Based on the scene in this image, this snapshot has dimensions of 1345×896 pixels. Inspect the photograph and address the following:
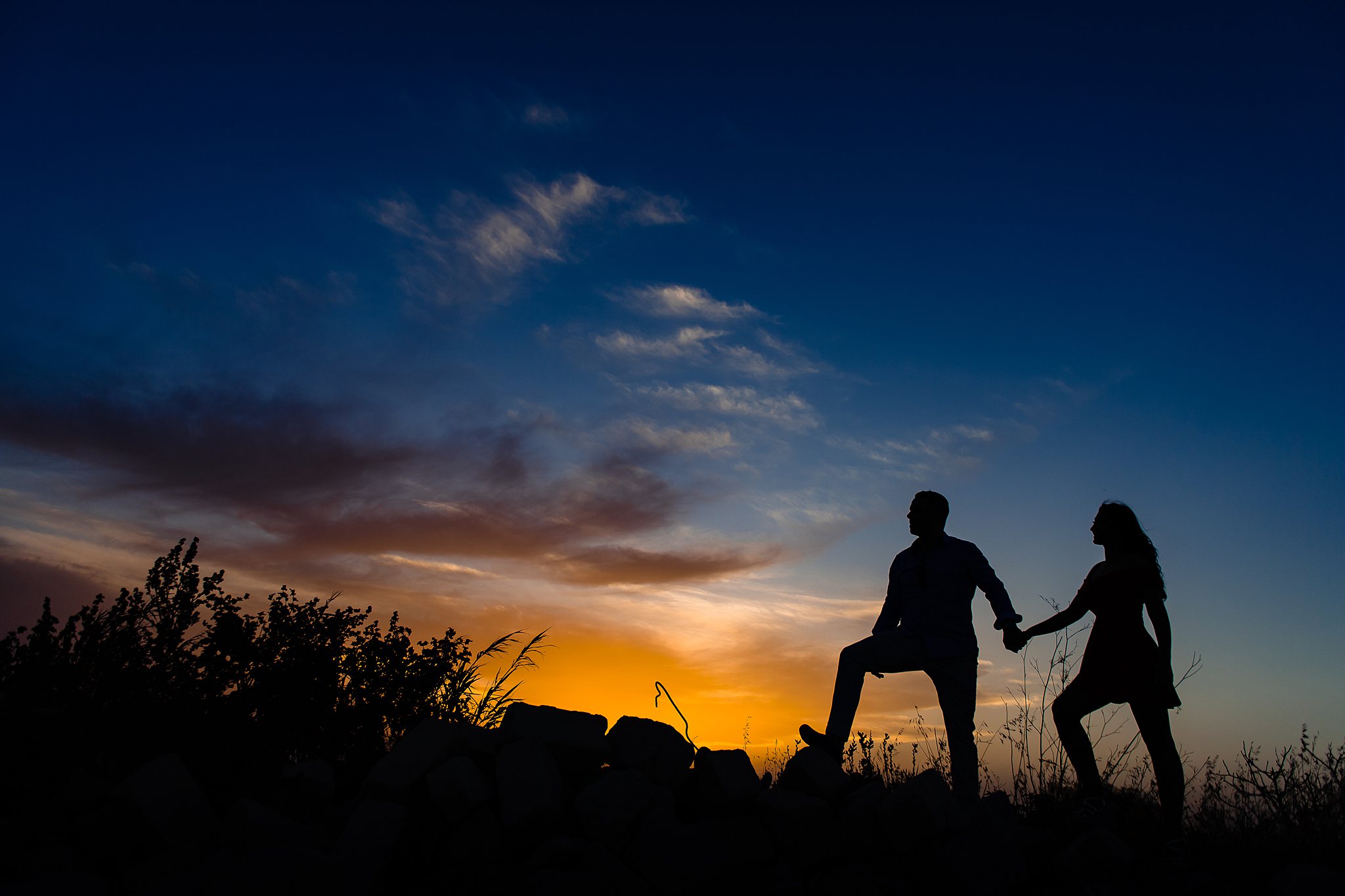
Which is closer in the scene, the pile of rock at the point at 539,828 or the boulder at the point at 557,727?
the pile of rock at the point at 539,828

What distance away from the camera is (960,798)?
4.62m

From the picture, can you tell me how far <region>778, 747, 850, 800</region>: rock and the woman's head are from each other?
8.38 ft

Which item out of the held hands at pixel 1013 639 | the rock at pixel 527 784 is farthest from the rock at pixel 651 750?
the held hands at pixel 1013 639

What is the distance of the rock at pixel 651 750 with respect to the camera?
4891mm

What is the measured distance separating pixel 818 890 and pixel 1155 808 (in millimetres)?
3567

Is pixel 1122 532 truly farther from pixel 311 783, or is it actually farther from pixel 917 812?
pixel 311 783

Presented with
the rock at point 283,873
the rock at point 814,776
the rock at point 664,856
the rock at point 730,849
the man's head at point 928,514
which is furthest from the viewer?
the man's head at point 928,514

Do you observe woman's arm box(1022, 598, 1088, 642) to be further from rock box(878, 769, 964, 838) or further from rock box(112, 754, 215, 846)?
rock box(112, 754, 215, 846)

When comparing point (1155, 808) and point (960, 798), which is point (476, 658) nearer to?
point (960, 798)

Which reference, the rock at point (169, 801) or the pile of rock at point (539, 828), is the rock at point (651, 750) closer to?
the pile of rock at point (539, 828)

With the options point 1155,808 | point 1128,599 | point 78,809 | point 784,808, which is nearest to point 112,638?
point 78,809

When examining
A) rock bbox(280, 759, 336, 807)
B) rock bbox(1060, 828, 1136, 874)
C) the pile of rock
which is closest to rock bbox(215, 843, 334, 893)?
the pile of rock

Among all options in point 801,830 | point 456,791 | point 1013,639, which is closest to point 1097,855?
point 801,830

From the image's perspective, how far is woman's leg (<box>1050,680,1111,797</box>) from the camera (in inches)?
207
